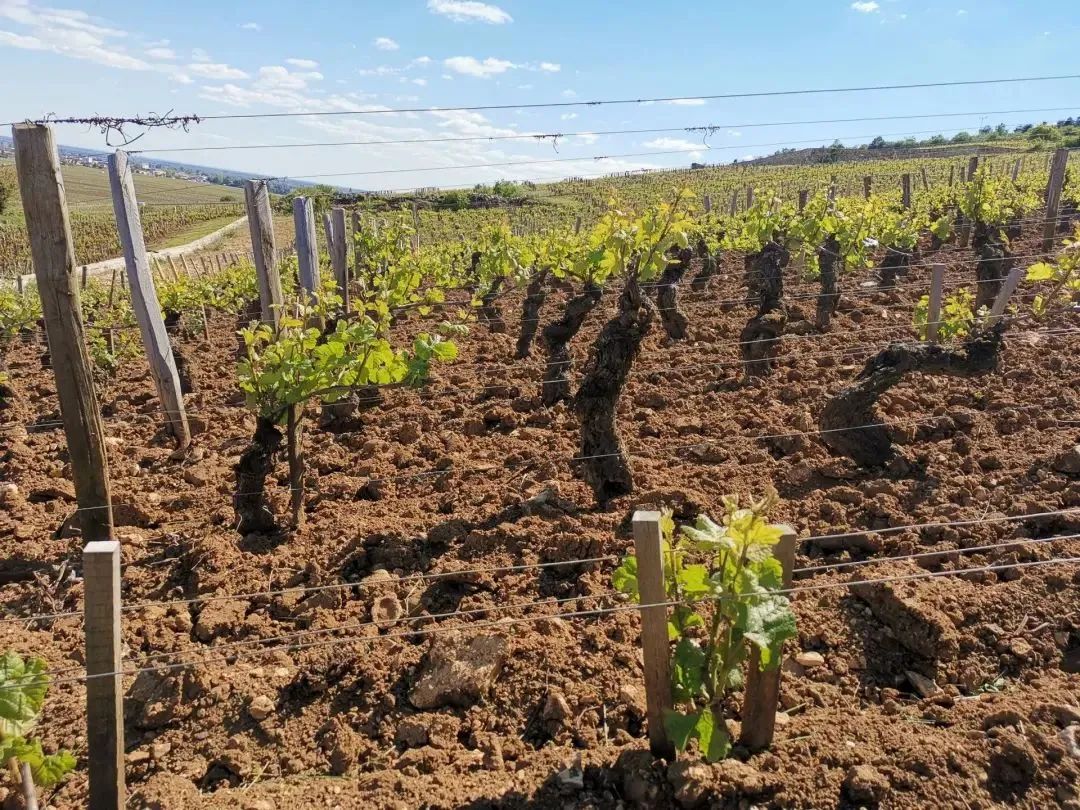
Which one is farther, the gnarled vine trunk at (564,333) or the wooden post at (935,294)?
the gnarled vine trunk at (564,333)

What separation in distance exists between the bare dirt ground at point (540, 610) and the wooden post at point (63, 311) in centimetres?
59

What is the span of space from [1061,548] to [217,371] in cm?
881

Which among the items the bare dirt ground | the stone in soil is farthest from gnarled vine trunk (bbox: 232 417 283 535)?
the stone in soil

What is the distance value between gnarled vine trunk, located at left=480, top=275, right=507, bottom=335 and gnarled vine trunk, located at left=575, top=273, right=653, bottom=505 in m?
4.25

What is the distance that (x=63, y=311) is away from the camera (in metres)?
4.05

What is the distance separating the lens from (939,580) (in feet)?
12.6

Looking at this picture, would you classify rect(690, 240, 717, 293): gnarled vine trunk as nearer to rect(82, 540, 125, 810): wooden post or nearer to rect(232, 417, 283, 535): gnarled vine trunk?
rect(232, 417, 283, 535): gnarled vine trunk

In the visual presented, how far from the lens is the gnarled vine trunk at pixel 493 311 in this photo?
10297 millimetres

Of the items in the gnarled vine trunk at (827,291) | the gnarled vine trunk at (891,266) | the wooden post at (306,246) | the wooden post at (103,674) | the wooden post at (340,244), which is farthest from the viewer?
the gnarled vine trunk at (891,266)

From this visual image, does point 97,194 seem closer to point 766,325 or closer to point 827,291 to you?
point 827,291

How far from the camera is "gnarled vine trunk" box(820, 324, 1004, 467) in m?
5.23

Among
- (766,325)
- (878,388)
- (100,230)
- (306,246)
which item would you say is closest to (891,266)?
(766,325)

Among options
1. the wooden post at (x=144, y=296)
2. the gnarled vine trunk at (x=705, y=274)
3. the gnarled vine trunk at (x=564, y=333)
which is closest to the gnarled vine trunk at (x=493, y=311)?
the gnarled vine trunk at (x=564, y=333)

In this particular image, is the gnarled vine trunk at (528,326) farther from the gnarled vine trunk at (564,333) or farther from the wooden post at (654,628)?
the wooden post at (654,628)
